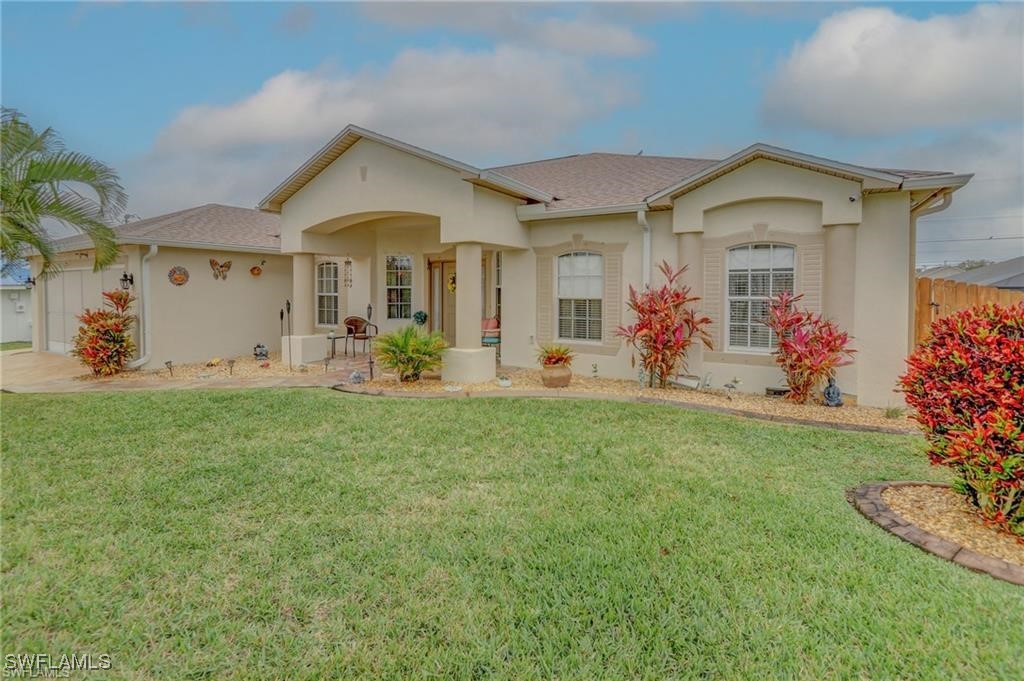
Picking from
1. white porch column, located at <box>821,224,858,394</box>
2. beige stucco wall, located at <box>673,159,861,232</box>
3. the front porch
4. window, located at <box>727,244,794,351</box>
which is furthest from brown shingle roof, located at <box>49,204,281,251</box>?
white porch column, located at <box>821,224,858,394</box>

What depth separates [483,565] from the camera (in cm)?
353

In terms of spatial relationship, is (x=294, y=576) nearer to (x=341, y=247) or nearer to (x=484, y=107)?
(x=341, y=247)

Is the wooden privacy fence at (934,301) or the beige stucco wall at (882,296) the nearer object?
the beige stucco wall at (882,296)

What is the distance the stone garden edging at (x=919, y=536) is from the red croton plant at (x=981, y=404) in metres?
0.54

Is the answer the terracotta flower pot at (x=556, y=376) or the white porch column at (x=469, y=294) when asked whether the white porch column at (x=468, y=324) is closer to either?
the white porch column at (x=469, y=294)

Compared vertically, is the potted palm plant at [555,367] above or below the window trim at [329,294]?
below

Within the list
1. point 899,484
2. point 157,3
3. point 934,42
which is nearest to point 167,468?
point 899,484

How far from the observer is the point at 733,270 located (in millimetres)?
9578

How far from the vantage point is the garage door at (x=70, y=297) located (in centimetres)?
1350

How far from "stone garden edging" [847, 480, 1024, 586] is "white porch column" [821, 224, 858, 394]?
4149mm

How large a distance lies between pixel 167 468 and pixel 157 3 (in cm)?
1020

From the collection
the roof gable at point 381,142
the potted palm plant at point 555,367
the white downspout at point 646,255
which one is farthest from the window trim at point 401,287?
the white downspout at point 646,255

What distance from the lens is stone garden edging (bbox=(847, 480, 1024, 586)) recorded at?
3.42 meters

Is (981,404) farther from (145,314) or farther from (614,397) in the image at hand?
(145,314)
